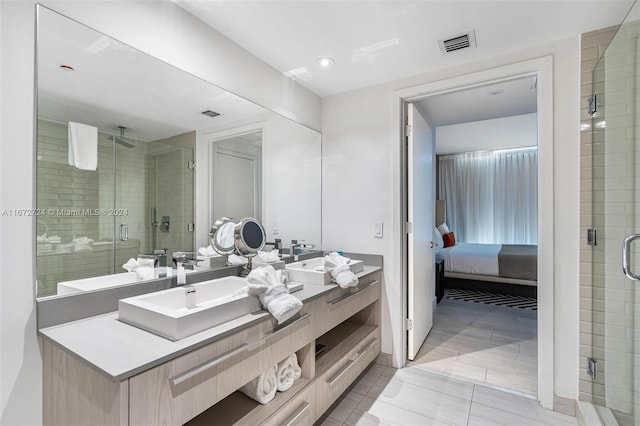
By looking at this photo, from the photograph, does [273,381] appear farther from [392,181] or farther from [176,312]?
[392,181]

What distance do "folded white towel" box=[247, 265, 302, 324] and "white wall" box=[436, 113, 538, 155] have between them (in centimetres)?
397

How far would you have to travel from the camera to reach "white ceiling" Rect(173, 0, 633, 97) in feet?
5.36

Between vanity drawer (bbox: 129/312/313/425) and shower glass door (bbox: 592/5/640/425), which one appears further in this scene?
shower glass door (bbox: 592/5/640/425)

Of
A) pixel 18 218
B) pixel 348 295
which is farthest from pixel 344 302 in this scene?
pixel 18 218

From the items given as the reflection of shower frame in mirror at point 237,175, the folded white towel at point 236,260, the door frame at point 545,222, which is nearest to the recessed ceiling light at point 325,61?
the reflection of shower frame in mirror at point 237,175

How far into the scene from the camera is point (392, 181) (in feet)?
8.21

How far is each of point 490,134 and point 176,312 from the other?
5587 mm

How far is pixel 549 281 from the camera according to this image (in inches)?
77.9

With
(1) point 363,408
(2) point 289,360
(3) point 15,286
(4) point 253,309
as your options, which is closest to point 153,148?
(3) point 15,286

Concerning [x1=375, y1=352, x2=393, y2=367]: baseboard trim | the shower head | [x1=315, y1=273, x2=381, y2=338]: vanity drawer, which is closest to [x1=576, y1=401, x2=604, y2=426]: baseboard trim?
[x1=375, y1=352, x2=393, y2=367]: baseboard trim

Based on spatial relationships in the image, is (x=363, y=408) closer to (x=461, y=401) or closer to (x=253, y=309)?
(x=461, y=401)

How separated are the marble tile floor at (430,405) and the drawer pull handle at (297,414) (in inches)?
14.2

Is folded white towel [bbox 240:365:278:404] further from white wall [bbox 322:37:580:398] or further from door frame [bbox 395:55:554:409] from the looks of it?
door frame [bbox 395:55:554:409]

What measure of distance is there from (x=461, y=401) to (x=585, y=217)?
1.40 m
